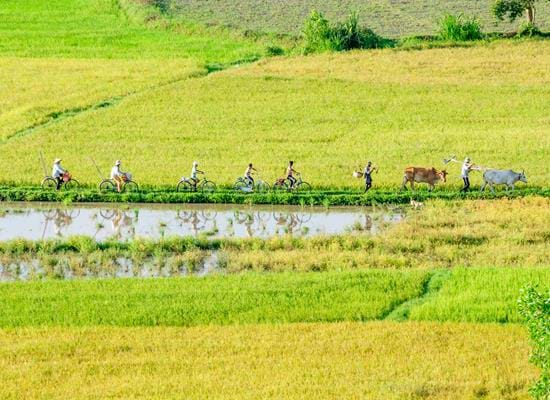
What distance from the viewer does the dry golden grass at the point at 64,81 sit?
4862 centimetres

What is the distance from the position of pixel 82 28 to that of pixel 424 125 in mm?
31864

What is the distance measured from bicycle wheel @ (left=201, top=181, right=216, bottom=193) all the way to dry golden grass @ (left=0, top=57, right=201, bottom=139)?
1125 cm

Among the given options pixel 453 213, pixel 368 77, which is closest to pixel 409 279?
pixel 453 213

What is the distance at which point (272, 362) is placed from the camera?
68.6ft

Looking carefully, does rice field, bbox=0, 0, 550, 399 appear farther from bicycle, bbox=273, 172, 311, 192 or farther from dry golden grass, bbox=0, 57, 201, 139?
bicycle, bbox=273, 172, 311, 192

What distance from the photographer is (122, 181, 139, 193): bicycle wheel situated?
115 ft

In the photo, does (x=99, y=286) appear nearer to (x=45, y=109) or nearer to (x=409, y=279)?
(x=409, y=279)

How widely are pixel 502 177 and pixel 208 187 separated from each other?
7.51 m

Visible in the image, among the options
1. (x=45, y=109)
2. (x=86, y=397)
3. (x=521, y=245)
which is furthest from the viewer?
(x=45, y=109)

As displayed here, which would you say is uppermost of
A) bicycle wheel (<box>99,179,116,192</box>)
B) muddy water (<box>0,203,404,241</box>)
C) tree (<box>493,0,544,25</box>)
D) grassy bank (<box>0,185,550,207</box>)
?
tree (<box>493,0,544,25</box>)

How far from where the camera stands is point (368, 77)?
54438mm

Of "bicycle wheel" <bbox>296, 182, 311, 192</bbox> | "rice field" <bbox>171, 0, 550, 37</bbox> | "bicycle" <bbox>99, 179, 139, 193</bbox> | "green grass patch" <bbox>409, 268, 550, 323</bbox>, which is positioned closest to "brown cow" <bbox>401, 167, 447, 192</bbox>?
"bicycle wheel" <bbox>296, 182, 311, 192</bbox>

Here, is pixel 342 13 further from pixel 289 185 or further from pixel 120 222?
pixel 120 222

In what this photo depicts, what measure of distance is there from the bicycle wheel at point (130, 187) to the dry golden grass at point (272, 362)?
1246 cm
